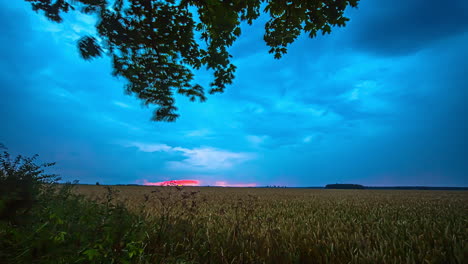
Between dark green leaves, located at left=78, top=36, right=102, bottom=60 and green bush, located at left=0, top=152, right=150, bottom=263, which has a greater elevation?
dark green leaves, located at left=78, top=36, right=102, bottom=60

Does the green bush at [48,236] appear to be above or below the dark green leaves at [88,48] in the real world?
below

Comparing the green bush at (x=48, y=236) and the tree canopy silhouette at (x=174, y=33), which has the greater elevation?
the tree canopy silhouette at (x=174, y=33)

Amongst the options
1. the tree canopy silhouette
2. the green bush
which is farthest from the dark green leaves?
the green bush

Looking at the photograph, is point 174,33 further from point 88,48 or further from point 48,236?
point 48,236

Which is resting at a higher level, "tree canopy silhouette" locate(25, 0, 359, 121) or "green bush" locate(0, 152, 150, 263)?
"tree canopy silhouette" locate(25, 0, 359, 121)

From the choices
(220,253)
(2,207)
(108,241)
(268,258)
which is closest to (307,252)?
(268,258)

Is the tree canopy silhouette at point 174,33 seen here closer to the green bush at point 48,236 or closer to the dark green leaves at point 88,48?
the dark green leaves at point 88,48

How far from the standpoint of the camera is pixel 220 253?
98.7 inches

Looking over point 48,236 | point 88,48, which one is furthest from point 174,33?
point 48,236

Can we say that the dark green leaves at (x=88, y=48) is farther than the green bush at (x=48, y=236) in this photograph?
Yes

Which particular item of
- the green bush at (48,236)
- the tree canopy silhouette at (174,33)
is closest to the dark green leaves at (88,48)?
the tree canopy silhouette at (174,33)

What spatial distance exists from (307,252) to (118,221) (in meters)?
2.32

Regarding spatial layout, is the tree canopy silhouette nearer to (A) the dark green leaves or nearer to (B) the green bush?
(A) the dark green leaves

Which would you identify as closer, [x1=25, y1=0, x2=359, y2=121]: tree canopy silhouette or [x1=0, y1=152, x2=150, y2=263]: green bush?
[x1=0, y1=152, x2=150, y2=263]: green bush
